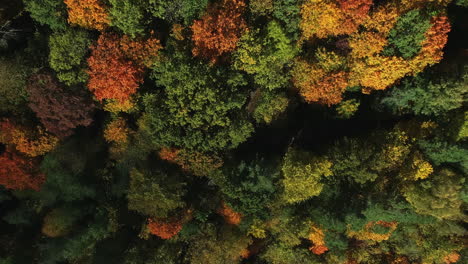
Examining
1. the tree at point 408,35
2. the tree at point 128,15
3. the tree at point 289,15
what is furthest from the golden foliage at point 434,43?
the tree at point 128,15

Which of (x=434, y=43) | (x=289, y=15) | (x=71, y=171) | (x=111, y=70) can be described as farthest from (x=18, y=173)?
(x=434, y=43)

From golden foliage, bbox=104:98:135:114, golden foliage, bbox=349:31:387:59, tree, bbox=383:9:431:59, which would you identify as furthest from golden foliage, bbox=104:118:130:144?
tree, bbox=383:9:431:59

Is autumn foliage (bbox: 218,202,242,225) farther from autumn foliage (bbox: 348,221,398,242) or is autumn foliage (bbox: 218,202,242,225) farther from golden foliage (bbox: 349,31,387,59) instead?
golden foliage (bbox: 349,31,387,59)

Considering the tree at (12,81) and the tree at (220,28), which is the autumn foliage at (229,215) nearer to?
the tree at (220,28)

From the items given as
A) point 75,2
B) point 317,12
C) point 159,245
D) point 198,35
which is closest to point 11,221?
point 159,245

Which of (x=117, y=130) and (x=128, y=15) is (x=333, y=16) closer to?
(x=128, y=15)
